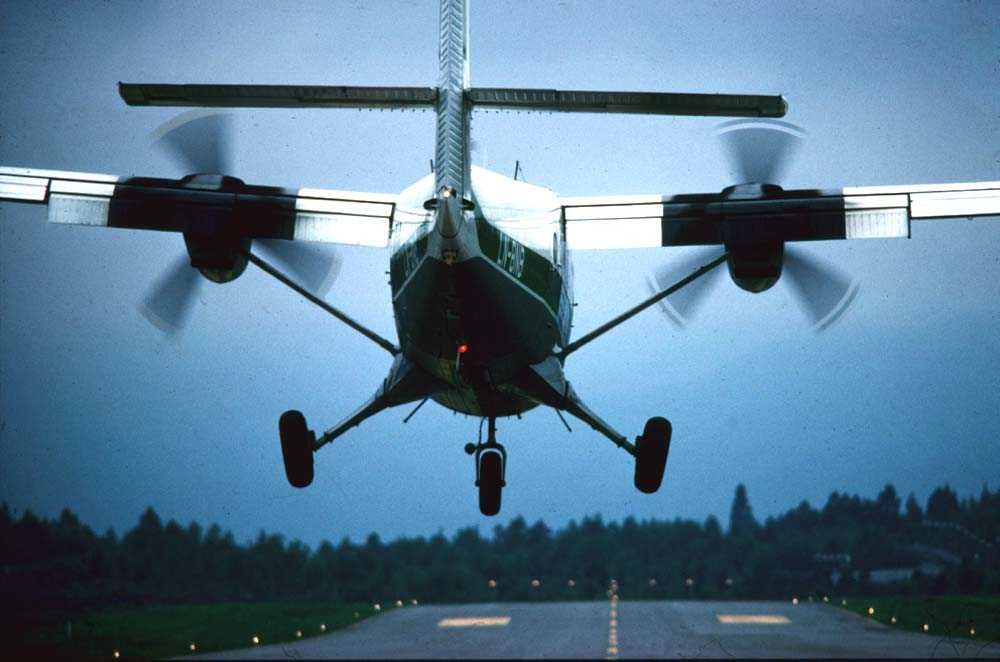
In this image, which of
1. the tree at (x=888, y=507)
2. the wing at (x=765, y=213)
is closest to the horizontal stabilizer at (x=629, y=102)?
the wing at (x=765, y=213)

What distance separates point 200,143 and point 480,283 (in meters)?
7.48

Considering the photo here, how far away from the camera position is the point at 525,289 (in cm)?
1689

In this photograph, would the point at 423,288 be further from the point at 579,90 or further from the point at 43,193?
the point at 43,193

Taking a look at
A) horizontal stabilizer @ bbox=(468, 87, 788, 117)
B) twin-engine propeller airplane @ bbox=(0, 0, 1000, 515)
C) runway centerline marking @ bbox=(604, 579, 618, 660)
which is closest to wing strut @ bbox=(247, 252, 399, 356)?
twin-engine propeller airplane @ bbox=(0, 0, 1000, 515)

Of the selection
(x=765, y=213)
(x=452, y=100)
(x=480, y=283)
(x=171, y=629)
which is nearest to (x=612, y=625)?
(x=171, y=629)

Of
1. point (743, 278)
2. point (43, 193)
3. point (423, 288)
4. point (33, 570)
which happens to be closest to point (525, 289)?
point (423, 288)

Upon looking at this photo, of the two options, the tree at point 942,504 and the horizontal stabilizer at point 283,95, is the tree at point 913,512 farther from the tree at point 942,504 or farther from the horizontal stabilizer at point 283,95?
the horizontal stabilizer at point 283,95

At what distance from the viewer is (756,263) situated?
20.2 m

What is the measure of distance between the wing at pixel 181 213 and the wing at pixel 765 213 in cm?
325

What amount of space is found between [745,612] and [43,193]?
5404 centimetres

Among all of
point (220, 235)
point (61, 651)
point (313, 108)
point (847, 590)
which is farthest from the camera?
point (847, 590)

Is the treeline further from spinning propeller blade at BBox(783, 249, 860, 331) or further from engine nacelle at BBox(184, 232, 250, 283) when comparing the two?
spinning propeller blade at BBox(783, 249, 860, 331)

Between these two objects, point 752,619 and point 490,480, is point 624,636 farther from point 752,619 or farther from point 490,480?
point 490,480

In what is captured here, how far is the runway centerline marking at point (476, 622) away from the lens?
192 feet
